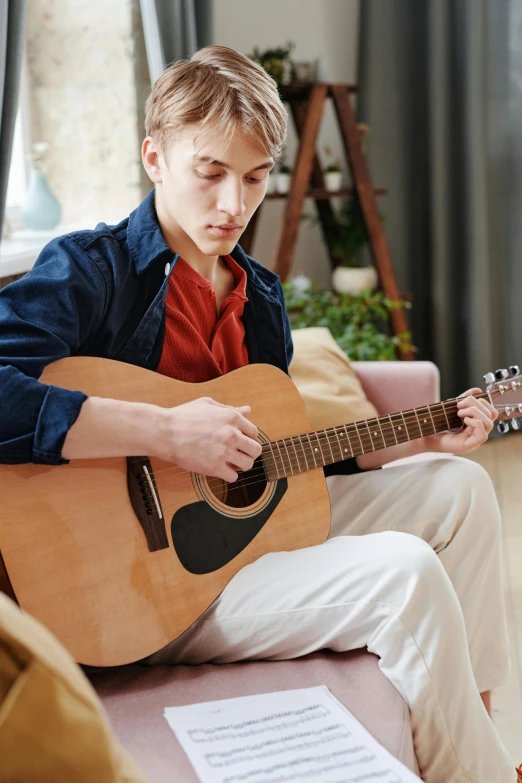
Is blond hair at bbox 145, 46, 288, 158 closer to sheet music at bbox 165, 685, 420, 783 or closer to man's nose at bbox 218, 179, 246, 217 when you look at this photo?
man's nose at bbox 218, 179, 246, 217

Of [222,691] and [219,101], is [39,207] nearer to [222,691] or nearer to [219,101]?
[219,101]

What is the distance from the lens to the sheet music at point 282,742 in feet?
3.20

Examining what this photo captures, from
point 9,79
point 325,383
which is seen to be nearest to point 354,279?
point 325,383

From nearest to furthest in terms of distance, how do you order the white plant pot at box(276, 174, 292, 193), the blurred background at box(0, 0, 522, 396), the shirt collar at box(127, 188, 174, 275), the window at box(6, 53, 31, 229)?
the shirt collar at box(127, 188, 174, 275)
the window at box(6, 53, 31, 229)
the blurred background at box(0, 0, 522, 396)
the white plant pot at box(276, 174, 292, 193)

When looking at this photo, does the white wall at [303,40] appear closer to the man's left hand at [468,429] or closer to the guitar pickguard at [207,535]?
the man's left hand at [468,429]

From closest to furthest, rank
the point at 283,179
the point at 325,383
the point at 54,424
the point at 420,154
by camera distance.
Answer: the point at 54,424 < the point at 325,383 < the point at 283,179 < the point at 420,154

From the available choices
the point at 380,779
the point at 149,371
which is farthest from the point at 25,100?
the point at 380,779

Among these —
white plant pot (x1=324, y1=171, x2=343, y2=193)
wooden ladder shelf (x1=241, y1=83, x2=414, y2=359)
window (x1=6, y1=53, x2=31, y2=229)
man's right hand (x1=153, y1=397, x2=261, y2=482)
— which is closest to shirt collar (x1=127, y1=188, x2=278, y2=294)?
man's right hand (x1=153, y1=397, x2=261, y2=482)

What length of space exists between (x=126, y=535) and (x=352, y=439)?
457mm

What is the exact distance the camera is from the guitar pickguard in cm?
131

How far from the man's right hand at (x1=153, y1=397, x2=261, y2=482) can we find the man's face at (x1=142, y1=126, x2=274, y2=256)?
29cm

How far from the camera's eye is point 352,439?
152cm

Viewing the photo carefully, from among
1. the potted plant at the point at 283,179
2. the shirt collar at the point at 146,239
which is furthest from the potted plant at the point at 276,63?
the shirt collar at the point at 146,239

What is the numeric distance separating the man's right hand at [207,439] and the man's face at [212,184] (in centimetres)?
29
